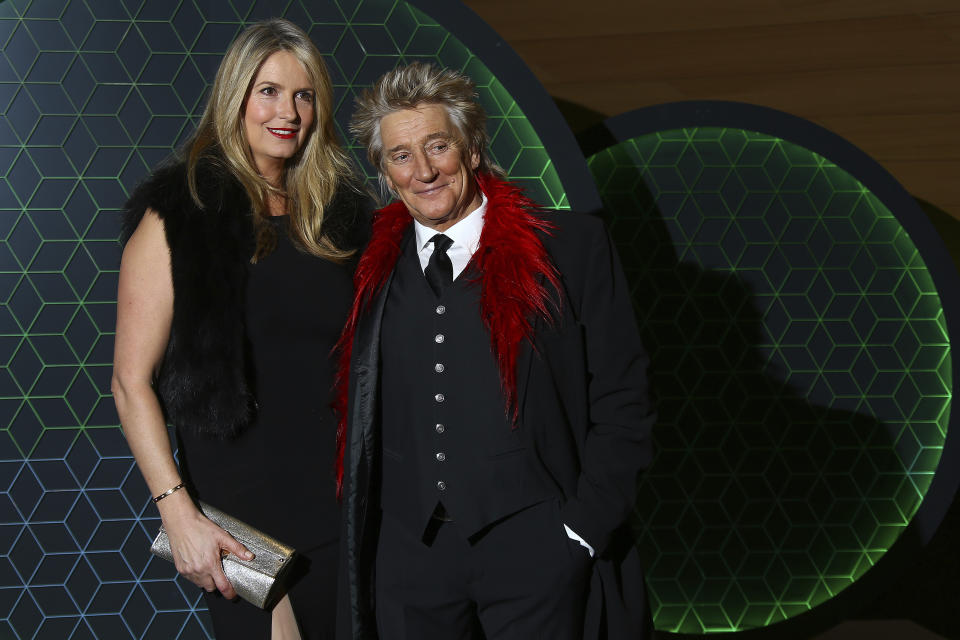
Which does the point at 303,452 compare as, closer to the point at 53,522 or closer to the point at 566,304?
the point at 566,304

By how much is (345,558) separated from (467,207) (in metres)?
0.74

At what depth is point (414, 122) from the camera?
1.51 meters

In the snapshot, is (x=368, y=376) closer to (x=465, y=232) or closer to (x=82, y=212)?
(x=465, y=232)

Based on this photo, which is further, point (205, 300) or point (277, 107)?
point (277, 107)

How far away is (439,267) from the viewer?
5.05ft

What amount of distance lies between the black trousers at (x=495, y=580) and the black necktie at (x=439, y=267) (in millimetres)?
452

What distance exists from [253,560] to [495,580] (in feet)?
1.54

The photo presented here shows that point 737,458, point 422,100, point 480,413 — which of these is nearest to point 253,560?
point 480,413

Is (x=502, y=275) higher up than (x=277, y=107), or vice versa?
(x=277, y=107)

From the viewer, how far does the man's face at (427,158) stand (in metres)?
1.50

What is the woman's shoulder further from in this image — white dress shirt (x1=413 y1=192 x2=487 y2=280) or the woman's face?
white dress shirt (x1=413 y1=192 x2=487 y2=280)

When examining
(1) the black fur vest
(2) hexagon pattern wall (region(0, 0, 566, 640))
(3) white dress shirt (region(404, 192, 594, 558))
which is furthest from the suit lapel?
(2) hexagon pattern wall (region(0, 0, 566, 640))

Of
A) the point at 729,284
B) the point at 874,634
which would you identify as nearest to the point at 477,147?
the point at 729,284

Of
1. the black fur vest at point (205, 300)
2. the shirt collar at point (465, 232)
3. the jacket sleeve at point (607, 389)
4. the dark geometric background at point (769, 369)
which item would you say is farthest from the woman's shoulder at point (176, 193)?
the dark geometric background at point (769, 369)
